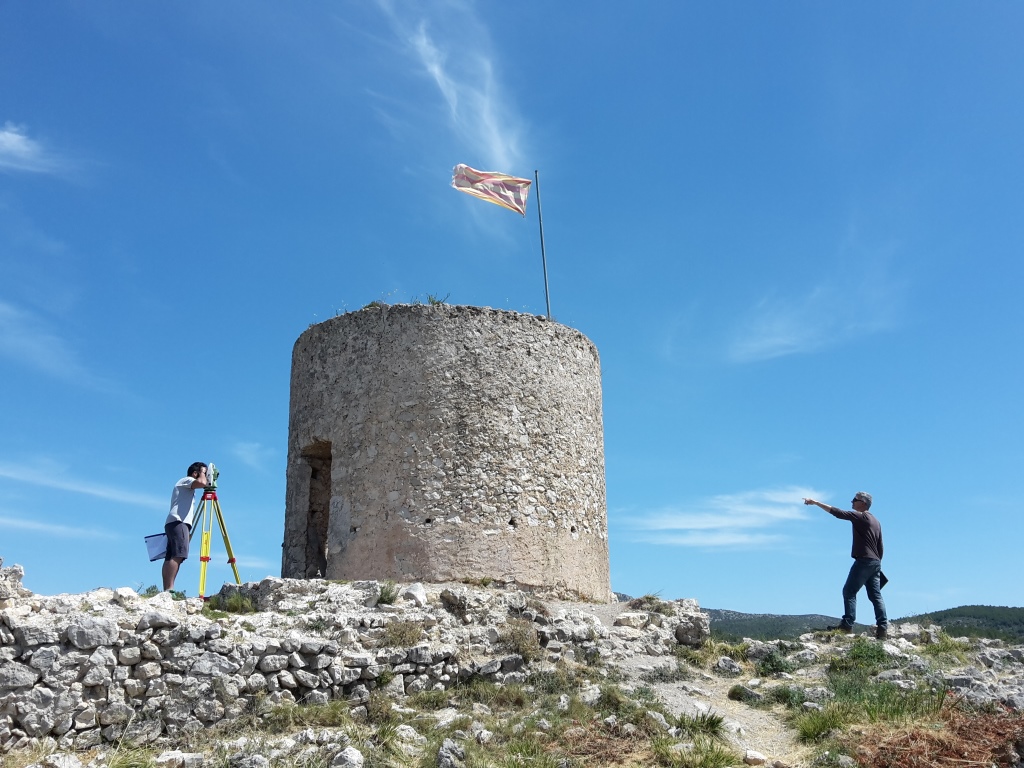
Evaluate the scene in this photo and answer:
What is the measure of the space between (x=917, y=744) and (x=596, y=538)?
5.84m

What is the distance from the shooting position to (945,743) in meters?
7.59

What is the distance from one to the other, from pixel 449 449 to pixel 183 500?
3.19 meters

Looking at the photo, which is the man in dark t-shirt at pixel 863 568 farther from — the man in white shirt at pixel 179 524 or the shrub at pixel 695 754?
the man in white shirt at pixel 179 524

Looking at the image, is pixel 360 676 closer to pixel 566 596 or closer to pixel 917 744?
pixel 566 596

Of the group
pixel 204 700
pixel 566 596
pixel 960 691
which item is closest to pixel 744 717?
pixel 960 691

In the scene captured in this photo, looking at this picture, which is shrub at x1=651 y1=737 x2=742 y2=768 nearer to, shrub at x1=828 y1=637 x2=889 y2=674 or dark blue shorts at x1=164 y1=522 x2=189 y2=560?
shrub at x1=828 y1=637 x2=889 y2=674

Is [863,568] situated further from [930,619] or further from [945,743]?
[930,619]

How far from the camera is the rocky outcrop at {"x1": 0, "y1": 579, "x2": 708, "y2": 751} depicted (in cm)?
769

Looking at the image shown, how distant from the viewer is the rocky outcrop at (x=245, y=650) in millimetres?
7691

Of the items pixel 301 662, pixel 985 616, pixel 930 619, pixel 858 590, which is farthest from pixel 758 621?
pixel 301 662

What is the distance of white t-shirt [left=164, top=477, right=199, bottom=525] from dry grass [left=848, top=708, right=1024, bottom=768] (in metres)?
7.11

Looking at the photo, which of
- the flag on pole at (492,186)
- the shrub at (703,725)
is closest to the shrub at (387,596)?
the shrub at (703,725)

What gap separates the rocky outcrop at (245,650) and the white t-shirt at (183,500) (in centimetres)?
100

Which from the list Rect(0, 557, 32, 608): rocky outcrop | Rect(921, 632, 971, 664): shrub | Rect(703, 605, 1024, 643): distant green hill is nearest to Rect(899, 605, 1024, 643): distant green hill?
Rect(703, 605, 1024, 643): distant green hill
